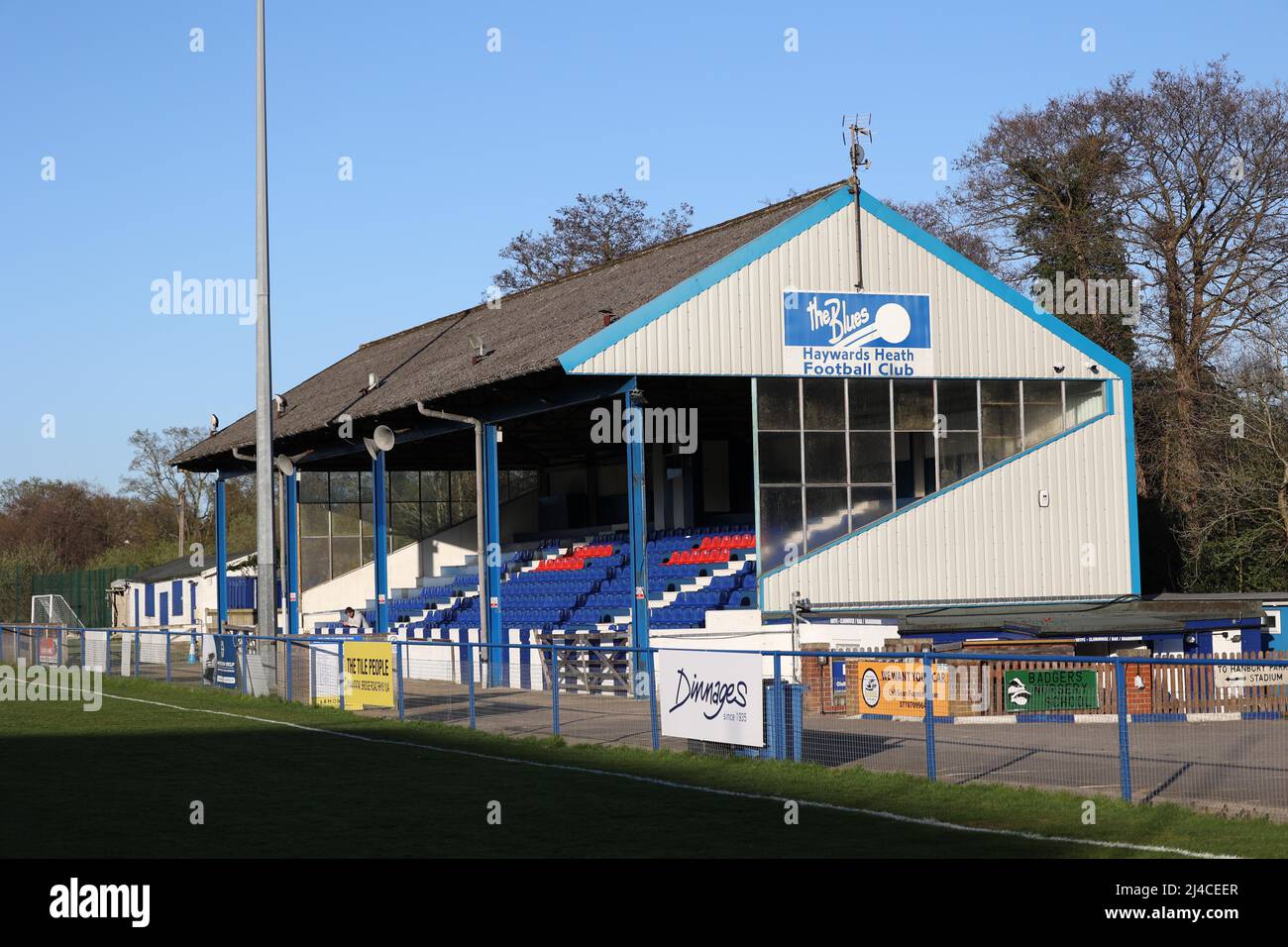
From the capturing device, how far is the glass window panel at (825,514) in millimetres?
30766

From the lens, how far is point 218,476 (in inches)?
1967

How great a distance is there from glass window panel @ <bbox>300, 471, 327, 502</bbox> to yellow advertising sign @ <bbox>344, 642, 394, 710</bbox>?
22238 mm

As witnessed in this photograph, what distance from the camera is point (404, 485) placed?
4938 cm

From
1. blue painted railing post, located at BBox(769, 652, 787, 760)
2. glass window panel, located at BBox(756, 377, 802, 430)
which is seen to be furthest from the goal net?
blue painted railing post, located at BBox(769, 652, 787, 760)

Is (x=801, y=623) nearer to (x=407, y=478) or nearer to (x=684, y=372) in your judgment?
(x=684, y=372)

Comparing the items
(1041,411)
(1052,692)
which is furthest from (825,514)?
(1052,692)

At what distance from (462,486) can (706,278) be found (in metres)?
21.1

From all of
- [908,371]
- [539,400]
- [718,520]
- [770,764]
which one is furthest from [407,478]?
[770,764]

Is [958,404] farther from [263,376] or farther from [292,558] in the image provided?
[292,558]

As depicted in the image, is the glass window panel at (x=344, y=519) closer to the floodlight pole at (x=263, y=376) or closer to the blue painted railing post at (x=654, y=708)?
the floodlight pole at (x=263, y=376)

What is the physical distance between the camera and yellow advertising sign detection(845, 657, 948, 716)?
2109 centimetres

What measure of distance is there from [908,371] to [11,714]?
699 inches

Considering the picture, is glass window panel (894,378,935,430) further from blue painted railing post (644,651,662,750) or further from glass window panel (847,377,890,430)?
blue painted railing post (644,651,662,750)

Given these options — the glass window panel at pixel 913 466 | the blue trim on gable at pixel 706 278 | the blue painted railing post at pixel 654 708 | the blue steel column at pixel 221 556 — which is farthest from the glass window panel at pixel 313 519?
the blue painted railing post at pixel 654 708
